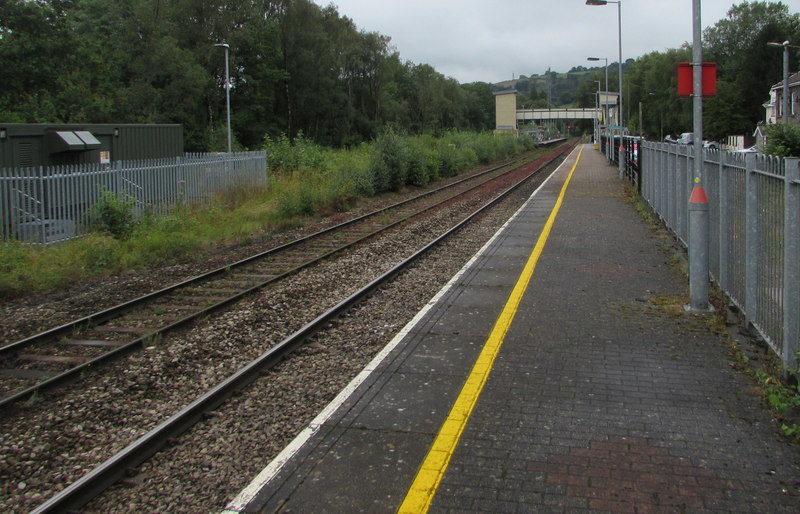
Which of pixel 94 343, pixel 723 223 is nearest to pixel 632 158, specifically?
pixel 723 223

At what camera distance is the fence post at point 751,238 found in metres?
6.76

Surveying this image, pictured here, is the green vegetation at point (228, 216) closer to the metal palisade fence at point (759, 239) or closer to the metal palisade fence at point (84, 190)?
the metal palisade fence at point (84, 190)

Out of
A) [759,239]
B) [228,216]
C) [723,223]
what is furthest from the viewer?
[228,216]

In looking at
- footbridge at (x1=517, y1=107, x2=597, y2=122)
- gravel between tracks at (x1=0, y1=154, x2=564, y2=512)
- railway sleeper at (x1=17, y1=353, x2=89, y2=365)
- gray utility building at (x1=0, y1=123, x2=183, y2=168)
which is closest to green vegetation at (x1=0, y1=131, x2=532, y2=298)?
gray utility building at (x1=0, y1=123, x2=183, y2=168)

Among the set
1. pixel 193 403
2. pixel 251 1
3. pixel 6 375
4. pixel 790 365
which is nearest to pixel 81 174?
pixel 6 375

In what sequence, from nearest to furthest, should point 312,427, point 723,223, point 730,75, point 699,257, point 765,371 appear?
point 312,427 < point 765,371 < point 699,257 < point 723,223 < point 730,75

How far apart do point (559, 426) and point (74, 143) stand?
16.4 metres

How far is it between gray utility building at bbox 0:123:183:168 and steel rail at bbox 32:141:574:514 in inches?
480

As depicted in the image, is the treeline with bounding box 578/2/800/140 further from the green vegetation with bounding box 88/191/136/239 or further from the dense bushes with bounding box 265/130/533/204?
the green vegetation with bounding box 88/191/136/239

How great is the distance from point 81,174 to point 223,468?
41.4 feet

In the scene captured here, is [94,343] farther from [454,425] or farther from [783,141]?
[783,141]

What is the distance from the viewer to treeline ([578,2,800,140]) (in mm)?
85188

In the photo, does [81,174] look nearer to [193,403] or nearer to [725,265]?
[193,403]

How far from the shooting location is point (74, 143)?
59.2ft
